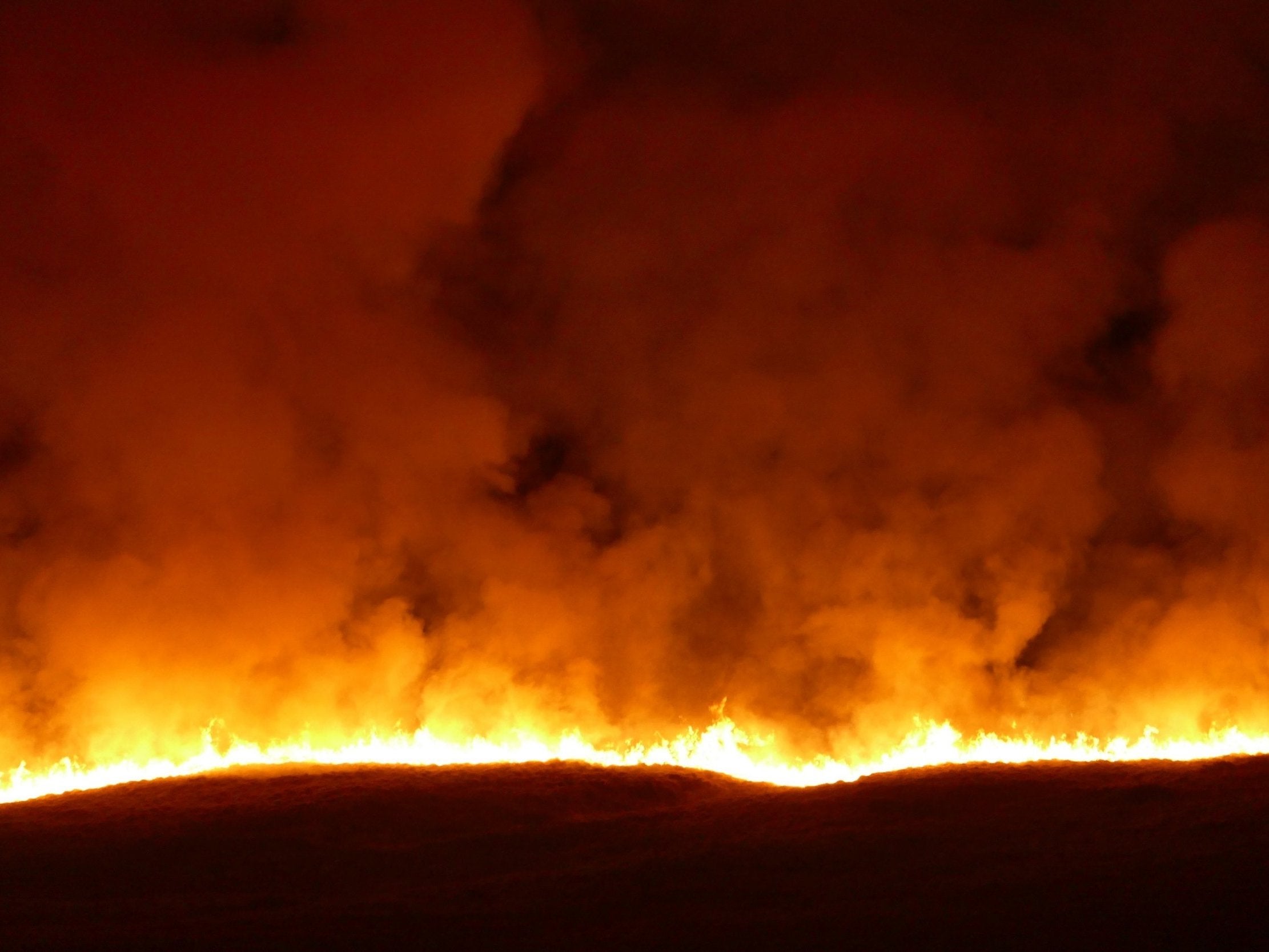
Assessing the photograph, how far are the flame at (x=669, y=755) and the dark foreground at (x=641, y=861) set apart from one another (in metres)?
0.58

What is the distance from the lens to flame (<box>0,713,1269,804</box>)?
10234 millimetres

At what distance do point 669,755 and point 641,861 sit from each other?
2769mm

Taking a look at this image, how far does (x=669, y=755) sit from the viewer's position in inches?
430

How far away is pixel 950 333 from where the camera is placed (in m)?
12.8

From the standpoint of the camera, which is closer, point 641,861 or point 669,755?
point 641,861

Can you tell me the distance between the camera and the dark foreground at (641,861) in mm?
7133

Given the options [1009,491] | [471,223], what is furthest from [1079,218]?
[471,223]

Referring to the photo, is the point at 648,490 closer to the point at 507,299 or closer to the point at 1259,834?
the point at 507,299

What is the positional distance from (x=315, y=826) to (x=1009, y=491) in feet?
22.6

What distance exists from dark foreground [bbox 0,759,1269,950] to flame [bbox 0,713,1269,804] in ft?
1.90

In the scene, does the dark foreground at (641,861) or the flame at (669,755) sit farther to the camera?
the flame at (669,755)

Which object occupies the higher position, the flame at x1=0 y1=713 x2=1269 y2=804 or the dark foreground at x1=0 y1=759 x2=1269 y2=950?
the flame at x1=0 y1=713 x2=1269 y2=804

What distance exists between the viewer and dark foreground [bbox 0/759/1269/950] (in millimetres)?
7133

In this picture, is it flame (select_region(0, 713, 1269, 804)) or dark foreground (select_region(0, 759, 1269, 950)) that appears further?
flame (select_region(0, 713, 1269, 804))
